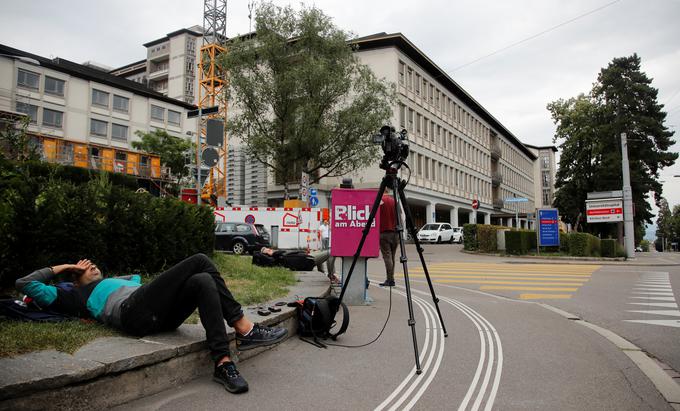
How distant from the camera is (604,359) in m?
4.75

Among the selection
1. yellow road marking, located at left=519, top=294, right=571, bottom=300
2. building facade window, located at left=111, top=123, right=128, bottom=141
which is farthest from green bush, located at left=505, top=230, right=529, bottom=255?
building facade window, located at left=111, top=123, right=128, bottom=141

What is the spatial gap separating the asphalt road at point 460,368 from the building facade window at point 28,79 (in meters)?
50.3

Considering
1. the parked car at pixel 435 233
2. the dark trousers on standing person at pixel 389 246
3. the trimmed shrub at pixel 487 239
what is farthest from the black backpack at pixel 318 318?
the parked car at pixel 435 233

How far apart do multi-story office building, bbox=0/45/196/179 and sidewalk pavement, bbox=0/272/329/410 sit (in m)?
41.6

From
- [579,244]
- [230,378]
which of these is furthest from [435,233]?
[230,378]

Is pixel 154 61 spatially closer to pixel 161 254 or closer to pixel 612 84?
pixel 612 84

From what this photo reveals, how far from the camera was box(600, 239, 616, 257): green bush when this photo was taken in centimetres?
2817

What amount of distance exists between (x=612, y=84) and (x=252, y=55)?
3659cm

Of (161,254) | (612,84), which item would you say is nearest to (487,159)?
(612,84)

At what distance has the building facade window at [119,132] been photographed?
54438mm

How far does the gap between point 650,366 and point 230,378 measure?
3901mm

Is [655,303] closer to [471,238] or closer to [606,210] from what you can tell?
[471,238]

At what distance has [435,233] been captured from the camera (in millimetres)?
40250

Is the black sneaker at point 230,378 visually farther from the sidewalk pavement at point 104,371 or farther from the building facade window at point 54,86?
the building facade window at point 54,86
